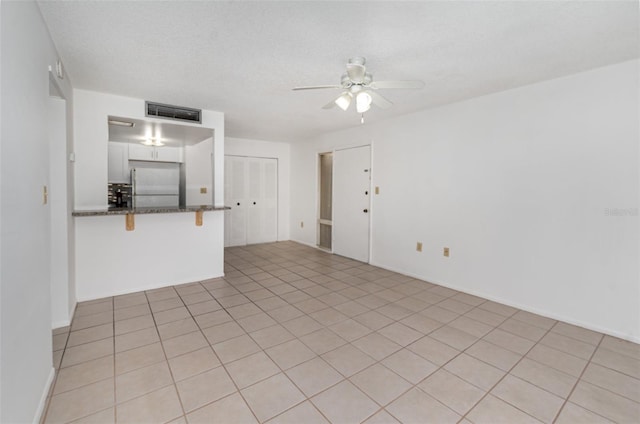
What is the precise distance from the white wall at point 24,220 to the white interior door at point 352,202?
3999 millimetres

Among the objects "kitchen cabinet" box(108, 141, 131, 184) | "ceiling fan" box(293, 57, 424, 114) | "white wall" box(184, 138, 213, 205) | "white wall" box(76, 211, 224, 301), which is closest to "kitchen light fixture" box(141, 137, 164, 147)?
"kitchen cabinet" box(108, 141, 131, 184)

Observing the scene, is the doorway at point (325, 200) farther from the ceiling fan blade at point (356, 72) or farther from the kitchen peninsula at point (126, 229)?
the ceiling fan blade at point (356, 72)

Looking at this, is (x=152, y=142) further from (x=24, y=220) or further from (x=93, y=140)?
(x=24, y=220)

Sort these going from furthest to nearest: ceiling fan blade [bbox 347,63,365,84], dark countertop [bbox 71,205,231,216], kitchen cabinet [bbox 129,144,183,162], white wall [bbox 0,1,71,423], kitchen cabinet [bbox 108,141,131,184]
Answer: kitchen cabinet [bbox 129,144,183,162] → kitchen cabinet [bbox 108,141,131,184] → dark countertop [bbox 71,205,231,216] → ceiling fan blade [bbox 347,63,365,84] → white wall [bbox 0,1,71,423]

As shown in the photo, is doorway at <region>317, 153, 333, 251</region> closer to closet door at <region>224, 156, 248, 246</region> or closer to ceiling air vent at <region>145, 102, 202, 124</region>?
closet door at <region>224, 156, 248, 246</region>

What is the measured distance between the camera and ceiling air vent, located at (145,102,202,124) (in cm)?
358

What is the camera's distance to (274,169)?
22.2 feet

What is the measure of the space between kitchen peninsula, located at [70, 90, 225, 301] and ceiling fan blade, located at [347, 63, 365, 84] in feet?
8.11

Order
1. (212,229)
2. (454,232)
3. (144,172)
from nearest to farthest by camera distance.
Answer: (454,232)
(212,229)
(144,172)

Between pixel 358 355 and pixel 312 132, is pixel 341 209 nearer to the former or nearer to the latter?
pixel 312 132

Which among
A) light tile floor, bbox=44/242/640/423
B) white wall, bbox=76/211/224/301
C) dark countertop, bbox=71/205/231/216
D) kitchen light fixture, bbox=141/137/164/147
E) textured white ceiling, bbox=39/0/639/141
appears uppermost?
textured white ceiling, bbox=39/0/639/141

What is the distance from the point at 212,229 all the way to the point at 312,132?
2.66 meters

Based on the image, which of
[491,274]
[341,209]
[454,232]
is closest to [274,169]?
[341,209]

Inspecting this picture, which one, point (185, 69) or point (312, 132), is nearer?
point (185, 69)
